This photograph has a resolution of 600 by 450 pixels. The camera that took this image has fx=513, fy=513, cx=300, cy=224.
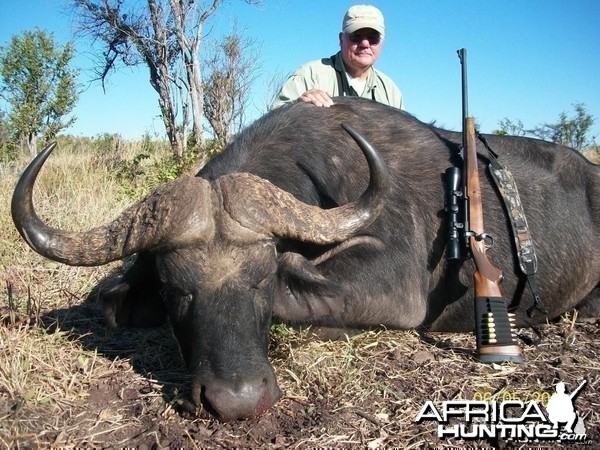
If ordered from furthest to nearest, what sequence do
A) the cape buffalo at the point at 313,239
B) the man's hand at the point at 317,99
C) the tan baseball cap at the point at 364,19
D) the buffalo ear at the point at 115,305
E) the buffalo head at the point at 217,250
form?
1. the tan baseball cap at the point at 364,19
2. the man's hand at the point at 317,99
3. the buffalo ear at the point at 115,305
4. the cape buffalo at the point at 313,239
5. the buffalo head at the point at 217,250

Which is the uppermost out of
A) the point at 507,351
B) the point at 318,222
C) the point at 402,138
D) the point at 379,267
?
the point at 402,138

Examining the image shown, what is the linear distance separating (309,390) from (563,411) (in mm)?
1458

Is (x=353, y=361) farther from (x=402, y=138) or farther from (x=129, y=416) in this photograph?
(x=402, y=138)

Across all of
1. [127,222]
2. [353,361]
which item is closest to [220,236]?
[127,222]

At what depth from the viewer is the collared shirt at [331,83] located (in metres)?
6.28

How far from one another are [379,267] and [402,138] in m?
1.25

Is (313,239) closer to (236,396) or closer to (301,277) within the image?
(301,277)

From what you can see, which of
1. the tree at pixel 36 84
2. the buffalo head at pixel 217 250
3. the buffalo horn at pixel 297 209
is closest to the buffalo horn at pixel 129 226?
the buffalo head at pixel 217 250

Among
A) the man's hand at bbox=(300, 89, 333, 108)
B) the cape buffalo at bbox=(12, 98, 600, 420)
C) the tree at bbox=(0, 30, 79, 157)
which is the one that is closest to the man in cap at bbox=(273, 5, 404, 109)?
the man's hand at bbox=(300, 89, 333, 108)

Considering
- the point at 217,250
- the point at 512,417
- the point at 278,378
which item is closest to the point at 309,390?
the point at 278,378

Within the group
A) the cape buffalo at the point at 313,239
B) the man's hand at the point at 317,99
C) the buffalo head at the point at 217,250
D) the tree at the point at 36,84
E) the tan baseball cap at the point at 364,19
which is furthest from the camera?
the tree at the point at 36,84

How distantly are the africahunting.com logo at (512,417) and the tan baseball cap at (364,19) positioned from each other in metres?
4.56

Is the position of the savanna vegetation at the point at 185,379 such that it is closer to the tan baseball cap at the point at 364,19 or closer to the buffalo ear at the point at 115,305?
the buffalo ear at the point at 115,305

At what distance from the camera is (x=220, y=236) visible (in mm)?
2857
